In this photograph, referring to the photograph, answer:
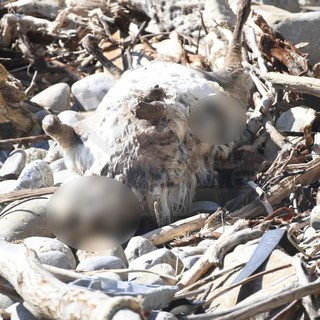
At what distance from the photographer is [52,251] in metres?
3.60

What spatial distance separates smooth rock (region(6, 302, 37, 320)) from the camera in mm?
2893

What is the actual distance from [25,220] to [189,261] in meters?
0.87

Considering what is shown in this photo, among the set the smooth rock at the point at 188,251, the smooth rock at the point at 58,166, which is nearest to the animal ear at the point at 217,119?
the smooth rock at the point at 188,251

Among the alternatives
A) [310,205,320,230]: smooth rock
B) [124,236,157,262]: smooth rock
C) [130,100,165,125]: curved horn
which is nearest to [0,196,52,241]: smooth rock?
[124,236,157,262]: smooth rock

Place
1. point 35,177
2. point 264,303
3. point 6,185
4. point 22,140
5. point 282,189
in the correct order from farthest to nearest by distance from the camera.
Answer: point 22,140 → point 6,185 → point 35,177 → point 282,189 → point 264,303

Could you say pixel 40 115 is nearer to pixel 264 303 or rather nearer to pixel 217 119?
pixel 217 119

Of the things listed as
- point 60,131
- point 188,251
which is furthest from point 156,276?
point 60,131

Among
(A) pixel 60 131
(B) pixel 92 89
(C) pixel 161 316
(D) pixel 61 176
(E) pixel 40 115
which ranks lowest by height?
(E) pixel 40 115

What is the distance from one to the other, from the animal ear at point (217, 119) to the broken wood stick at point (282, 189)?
0.37m

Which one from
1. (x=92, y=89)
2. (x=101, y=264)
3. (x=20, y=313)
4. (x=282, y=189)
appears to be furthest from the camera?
(x=92, y=89)

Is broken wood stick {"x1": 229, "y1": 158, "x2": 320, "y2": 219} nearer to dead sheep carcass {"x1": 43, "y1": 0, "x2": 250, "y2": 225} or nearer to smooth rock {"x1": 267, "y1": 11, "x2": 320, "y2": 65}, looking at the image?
dead sheep carcass {"x1": 43, "y1": 0, "x2": 250, "y2": 225}

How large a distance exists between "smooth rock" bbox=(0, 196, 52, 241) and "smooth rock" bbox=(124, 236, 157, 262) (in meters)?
0.41

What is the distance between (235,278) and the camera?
2992 mm

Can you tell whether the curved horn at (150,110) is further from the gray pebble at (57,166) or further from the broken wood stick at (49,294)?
the broken wood stick at (49,294)
